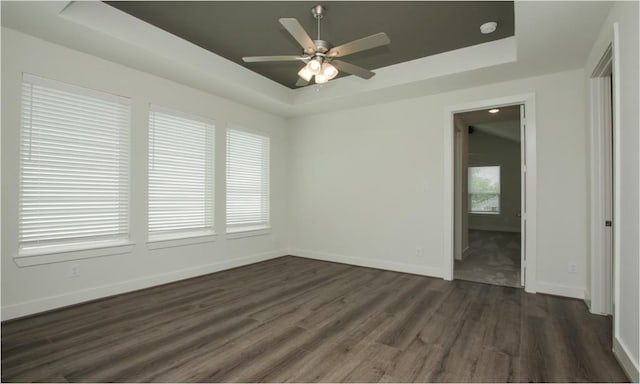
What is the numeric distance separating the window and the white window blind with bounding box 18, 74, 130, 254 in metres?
10.6

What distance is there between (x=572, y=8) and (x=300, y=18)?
234cm

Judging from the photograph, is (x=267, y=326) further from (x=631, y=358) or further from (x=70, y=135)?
(x=70, y=135)

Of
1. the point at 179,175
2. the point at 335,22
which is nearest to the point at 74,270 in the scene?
the point at 179,175

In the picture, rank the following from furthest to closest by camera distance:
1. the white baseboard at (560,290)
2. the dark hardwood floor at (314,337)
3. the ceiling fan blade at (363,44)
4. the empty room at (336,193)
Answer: the white baseboard at (560,290), the ceiling fan blade at (363,44), the empty room at (336,193), the dark hardwood floor at (314,337)

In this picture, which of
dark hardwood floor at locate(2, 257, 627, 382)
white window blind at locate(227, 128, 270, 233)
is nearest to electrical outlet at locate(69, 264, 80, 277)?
dark hardwood floor at locate(2, 257, 627, 382)

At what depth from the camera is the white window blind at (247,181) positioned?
501 centimetres

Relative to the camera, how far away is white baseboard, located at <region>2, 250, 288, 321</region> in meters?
2.86

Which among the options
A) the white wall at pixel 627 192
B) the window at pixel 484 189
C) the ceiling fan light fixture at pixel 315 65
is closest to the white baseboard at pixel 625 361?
the white wall at pixel 627 192

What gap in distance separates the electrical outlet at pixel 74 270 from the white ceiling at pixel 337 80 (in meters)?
2.31

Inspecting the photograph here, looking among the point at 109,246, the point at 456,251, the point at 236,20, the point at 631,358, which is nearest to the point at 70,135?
the point at 109,246

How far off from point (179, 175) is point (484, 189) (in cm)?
1002

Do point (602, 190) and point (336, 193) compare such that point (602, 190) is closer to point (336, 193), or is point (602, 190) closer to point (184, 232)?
point (336, 193)

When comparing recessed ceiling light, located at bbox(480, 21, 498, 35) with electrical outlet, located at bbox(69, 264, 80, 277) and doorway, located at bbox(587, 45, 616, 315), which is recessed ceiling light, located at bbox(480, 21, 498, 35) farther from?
electrical outlet, located at bbox(69, 264, 80, 277)

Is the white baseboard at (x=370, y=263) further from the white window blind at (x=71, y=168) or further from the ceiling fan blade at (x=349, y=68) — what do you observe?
the white window blind at (x=71, y=168)
